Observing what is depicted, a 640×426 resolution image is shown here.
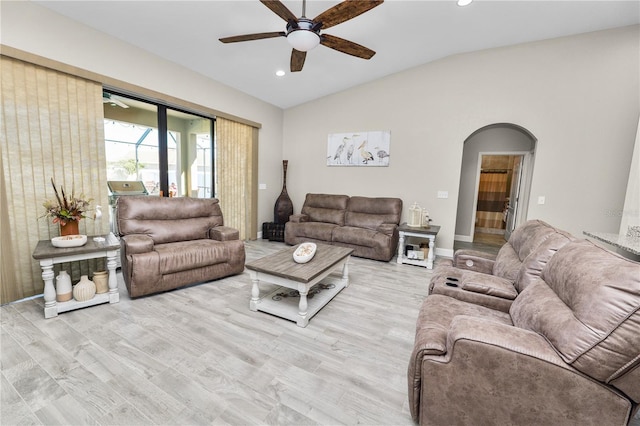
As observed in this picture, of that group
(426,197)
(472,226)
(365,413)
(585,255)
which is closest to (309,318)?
(365,413)

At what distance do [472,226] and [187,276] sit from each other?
5651mm

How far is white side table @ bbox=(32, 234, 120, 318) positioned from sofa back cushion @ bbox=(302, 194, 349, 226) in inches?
126

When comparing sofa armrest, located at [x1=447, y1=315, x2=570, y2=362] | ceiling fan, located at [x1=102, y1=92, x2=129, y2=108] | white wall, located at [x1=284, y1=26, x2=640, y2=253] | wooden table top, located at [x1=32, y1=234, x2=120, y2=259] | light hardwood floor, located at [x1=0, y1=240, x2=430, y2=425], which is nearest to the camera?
sofa armrest, located at [x1=447, y1=315, x2=570, y2=362]

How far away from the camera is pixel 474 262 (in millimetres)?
2598

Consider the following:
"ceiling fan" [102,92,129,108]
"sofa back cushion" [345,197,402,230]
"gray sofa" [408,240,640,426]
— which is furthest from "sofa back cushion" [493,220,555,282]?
"ceiling fan" [102,92,129,108]

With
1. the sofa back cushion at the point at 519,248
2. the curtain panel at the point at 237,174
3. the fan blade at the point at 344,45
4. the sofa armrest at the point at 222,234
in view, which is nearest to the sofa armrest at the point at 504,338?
the sofa back cushion at the point at 519,248

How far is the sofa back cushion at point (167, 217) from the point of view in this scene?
3027mm

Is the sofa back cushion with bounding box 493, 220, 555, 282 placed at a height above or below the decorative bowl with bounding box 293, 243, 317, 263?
above

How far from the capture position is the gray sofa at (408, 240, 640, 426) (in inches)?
39.4

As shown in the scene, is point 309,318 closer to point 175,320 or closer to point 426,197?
point 175,320

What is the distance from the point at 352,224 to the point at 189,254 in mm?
2779

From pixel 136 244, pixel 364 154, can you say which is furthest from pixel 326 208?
pixel 136 244

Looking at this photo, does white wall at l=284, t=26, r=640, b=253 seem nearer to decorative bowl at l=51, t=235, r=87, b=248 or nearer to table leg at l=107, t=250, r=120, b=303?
table leg at l=107, t=250, r=120, b=303

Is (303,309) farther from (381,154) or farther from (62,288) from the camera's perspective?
(381,154)
